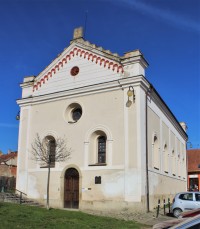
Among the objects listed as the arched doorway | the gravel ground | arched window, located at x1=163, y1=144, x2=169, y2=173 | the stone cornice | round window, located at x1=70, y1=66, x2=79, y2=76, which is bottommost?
the gravel ground

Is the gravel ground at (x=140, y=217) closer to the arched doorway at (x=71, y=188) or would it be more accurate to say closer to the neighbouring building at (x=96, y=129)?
the neighbouring building at (x=96, y=129)

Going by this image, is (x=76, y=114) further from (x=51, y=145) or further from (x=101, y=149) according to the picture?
(x=101, y=149)

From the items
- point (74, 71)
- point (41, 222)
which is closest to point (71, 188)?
→ point (74, 71)

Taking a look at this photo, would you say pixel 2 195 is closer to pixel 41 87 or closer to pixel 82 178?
pixel 82 178

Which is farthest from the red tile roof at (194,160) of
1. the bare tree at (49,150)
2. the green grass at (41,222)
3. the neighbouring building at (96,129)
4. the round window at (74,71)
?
the green grass at (41,222)

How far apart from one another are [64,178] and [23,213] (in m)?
7.42

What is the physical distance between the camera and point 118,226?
12977mm

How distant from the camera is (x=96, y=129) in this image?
2111 centimetres

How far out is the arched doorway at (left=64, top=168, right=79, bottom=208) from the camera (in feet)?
69.4

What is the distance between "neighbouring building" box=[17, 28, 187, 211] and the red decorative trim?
0.07 meters

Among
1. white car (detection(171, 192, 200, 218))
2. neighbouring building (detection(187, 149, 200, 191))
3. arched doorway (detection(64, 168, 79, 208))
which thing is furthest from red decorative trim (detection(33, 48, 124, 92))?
neighbouring building (detection(187, 149, 200, 191))

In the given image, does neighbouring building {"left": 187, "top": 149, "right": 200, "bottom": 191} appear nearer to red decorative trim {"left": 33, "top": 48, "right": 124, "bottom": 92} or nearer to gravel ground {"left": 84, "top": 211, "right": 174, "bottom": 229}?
gravel ground {"left": 84, "top": 211, "right": 174, "bottom": 229}

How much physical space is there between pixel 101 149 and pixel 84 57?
6.92 metres

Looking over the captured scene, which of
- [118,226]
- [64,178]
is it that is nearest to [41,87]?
[64,178]
